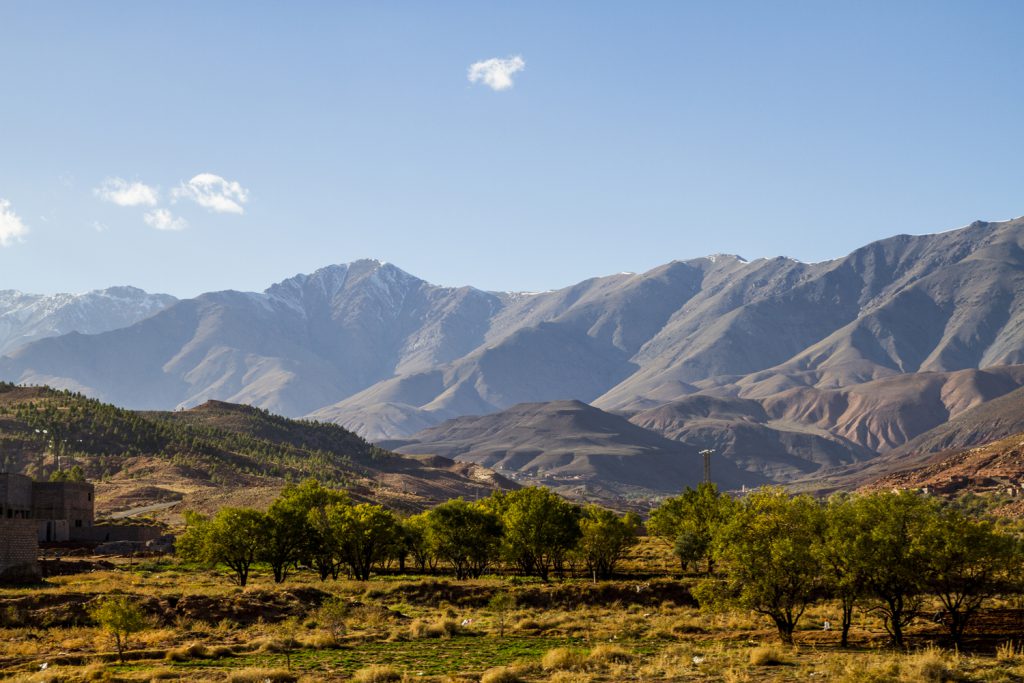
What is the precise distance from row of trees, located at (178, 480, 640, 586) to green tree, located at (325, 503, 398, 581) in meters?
0.08

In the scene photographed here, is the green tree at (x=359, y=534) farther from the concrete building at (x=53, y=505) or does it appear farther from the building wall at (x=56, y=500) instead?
the building wall at (x=56, y=500)

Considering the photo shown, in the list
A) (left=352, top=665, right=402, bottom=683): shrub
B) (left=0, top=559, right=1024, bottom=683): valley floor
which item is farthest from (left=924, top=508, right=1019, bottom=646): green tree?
(left=352, top=665, right=402, bottom=683): shrub

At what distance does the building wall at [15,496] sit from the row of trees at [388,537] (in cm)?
1993

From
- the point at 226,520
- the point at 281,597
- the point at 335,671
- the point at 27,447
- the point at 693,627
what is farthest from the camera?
the point at 27,447

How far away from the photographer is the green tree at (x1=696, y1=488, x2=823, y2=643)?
A: 1946 inches

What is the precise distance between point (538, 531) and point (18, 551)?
124 feet

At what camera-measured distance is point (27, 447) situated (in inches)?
6501

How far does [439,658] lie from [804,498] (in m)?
23.1

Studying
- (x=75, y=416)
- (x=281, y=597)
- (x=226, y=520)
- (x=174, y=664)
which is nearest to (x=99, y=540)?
(x=226, y=520)

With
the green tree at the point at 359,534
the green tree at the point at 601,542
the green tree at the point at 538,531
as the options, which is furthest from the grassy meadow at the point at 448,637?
the green tree at the point at 359,534

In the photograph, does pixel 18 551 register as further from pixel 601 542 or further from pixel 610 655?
pixel 610 655

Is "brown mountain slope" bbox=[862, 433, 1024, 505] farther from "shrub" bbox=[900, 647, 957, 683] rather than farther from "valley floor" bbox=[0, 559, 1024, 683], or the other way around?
"shrub" bbox=[900, 647, 957, 683]

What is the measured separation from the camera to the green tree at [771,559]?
49.4m

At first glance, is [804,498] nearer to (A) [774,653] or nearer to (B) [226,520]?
(A) [774,653]
